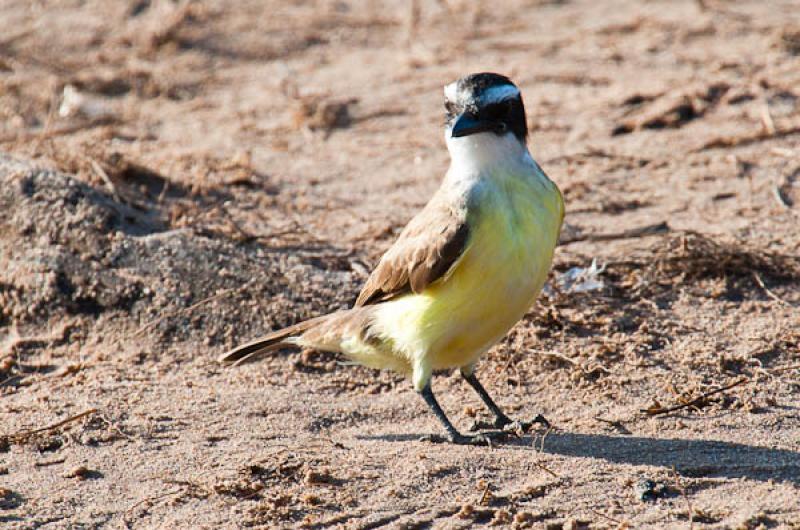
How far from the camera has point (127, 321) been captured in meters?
7.73

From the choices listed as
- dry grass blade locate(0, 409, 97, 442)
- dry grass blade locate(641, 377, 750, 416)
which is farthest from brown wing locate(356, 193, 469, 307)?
dry grass blade locate(0, 409, 97, 442)

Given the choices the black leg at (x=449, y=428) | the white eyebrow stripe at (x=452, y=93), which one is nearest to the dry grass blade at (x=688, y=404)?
the black leg at (x=449, y=428)

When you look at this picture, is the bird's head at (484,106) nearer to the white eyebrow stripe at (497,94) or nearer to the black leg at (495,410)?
the white eyebrow stripe at (497,94)

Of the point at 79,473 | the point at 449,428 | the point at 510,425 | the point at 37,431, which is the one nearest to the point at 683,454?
the point at 510,425

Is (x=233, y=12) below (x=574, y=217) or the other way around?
the other way around

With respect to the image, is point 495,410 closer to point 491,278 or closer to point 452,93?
point 491,278

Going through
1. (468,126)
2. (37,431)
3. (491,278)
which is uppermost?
(468,126)

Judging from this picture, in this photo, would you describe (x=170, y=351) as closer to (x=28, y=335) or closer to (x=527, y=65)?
(x=28, y=335)

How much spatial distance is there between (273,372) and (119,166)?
294 centimetres

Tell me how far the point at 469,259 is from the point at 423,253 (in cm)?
31

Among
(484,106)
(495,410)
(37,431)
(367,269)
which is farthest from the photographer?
(367,269)

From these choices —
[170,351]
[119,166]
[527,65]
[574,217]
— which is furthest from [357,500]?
[527,65]

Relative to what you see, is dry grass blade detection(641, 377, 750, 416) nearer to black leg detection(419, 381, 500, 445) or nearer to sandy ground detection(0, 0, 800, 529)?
sandy ground detection(0, 0, 800, 529)

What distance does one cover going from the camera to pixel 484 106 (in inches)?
241
